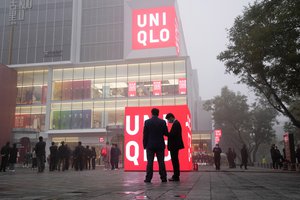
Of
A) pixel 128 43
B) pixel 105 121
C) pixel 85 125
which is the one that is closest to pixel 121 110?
pixel 105 121

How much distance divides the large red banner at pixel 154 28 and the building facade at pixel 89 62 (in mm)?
136

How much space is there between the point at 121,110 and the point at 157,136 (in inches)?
1415

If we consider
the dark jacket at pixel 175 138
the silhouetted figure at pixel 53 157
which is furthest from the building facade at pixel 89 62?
the dark jacket at pixel 175 138

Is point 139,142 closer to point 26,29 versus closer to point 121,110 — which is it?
point 121,110

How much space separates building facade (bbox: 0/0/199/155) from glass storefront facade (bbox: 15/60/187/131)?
0.13m

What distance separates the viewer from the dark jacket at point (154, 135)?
25.2ft

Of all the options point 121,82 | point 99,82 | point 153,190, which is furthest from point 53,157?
point 99,82

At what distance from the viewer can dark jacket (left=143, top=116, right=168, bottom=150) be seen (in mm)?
7695

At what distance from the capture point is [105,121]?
4366cm

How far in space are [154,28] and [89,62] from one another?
1038cm

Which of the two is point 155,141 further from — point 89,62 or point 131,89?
point 89,62

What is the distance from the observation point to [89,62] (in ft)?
149

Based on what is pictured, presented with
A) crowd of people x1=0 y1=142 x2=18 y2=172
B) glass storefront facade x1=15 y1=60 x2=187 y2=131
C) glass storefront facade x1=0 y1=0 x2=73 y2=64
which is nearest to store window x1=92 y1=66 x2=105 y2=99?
glass storefront facade x1=15 y1=60 x2=187 y2=131

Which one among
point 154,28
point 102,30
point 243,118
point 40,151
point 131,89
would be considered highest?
point 102,30
